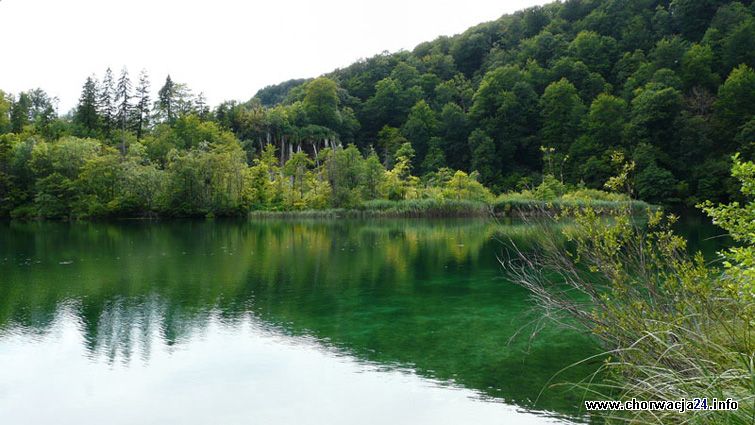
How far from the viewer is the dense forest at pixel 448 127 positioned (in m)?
43.5

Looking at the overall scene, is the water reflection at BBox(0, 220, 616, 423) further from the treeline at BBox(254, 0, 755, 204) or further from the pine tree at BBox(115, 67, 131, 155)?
the pine tree at BBox(115, 67, 131, 155)

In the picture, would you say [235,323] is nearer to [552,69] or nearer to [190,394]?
[190,394]

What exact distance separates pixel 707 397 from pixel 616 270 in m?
2.59

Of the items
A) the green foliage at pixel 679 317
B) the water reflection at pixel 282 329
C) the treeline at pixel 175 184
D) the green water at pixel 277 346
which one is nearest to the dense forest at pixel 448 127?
the treeline at pixel 175 184

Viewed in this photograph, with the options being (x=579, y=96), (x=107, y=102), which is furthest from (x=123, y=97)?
(x=579, y=96)

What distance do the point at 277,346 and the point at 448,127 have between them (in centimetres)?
5977

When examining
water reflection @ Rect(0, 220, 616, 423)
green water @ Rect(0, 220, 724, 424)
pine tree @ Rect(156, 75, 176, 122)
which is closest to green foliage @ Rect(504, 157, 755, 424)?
green water @ Rect(0, 220, 724, 424)

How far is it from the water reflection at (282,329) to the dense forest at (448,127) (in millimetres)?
26704

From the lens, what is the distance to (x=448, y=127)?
65875 millimetres

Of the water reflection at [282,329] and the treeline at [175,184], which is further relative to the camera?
the treeline at [175,184]

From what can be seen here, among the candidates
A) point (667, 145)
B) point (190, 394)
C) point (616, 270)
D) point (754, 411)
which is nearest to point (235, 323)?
point (190, 394)

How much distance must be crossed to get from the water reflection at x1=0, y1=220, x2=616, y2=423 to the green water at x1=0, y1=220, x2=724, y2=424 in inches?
1.3

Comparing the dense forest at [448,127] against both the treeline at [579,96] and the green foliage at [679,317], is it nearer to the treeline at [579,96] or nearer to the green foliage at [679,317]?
the treeline at [579,96]

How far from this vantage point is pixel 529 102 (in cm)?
6469
